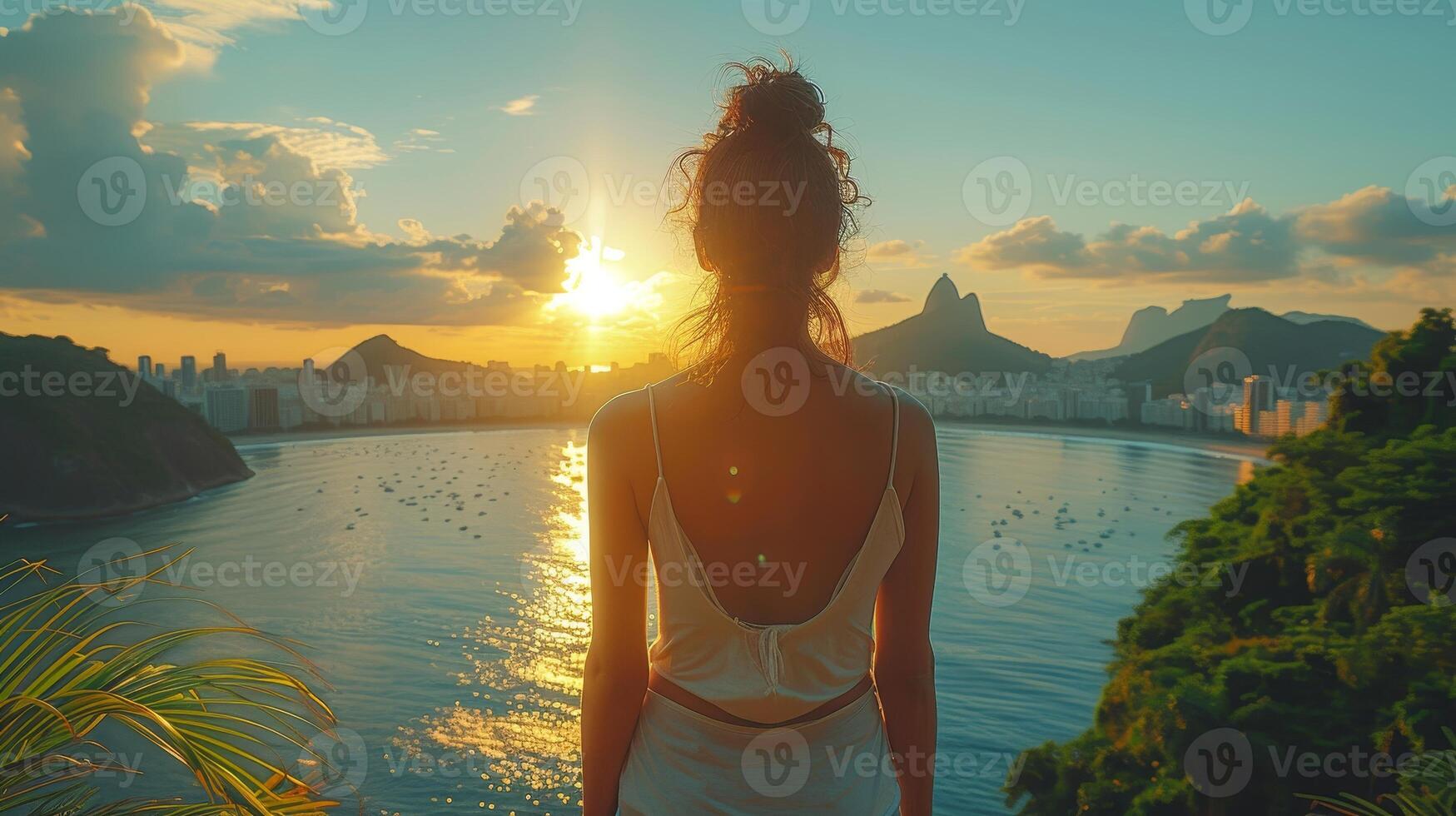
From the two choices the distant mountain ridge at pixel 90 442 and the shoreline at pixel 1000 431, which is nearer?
the distant mountain ridge at pixel 90 442

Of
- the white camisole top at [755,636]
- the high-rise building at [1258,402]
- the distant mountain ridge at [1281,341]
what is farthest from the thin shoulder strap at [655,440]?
the high-rise building at [1258,402]

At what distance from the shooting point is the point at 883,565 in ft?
3.25

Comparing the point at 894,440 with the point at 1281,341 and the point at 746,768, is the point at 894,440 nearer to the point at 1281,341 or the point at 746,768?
the point at 746,768

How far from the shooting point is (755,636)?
0.94 m

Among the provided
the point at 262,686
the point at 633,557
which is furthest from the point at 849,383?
the point at 262,686

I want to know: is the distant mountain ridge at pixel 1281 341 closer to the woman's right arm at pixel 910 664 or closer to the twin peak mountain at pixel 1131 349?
the twin peak mountain at pixel 1131 349

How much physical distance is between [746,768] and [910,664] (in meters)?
0.27

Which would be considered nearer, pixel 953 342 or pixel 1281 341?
pixel 1281 341

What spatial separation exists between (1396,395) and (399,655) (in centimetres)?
2539

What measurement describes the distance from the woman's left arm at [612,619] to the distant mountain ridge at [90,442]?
50.2m

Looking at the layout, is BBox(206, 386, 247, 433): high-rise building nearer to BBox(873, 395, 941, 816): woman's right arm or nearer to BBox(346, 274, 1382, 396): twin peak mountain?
BBox(346, 274, 1382, 396): twin peak mountain

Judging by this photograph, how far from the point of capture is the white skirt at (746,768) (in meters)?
0.93

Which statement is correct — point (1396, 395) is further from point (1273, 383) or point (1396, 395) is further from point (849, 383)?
point (1273, 383)

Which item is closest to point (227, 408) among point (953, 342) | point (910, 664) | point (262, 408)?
point (262, 408)
